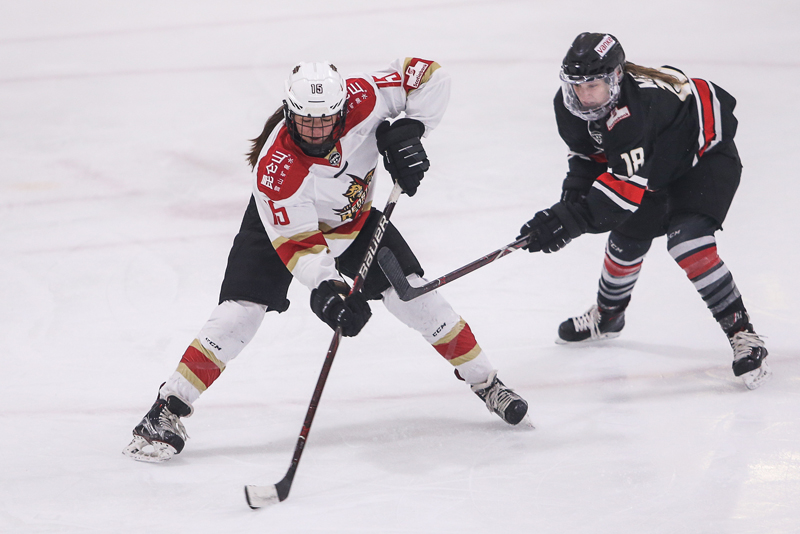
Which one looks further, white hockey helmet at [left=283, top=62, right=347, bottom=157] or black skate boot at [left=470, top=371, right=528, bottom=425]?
black skate boot at [left=470, top=371, right=528, bottom=425]

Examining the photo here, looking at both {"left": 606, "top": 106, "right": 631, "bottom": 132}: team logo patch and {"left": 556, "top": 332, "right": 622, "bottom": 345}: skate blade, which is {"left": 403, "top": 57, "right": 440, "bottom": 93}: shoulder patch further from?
{"left": 556, "top": 332, "right": 622, "bottom": 345}: skate blade

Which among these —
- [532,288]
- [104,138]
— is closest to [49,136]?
[104,138]

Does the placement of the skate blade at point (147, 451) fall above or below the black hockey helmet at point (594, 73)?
below

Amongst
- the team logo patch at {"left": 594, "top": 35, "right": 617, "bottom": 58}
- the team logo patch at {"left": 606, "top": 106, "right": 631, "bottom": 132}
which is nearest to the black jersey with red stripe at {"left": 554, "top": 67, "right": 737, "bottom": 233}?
the team logo patch at {"left": 606, "top": 106, "right": 631, "bottom": 132}

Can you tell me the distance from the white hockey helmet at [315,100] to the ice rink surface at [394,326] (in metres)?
0.90

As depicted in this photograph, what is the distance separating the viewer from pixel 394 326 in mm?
3141

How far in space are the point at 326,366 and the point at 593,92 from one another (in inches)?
43.3

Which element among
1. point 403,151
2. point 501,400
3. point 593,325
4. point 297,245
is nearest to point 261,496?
point 297,245

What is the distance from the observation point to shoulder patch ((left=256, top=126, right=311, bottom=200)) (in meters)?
2.23

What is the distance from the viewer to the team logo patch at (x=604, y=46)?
2369mm

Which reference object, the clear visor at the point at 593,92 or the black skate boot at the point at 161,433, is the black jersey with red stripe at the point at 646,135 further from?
the black skate boot at the point at 161,433

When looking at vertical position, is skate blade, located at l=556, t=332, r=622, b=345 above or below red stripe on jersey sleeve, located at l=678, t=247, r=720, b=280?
below

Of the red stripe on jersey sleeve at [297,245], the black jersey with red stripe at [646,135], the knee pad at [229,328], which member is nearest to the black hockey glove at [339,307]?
the red stripe on jersey sleeve at [297,245]

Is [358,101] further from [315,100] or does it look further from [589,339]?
[589,339]
